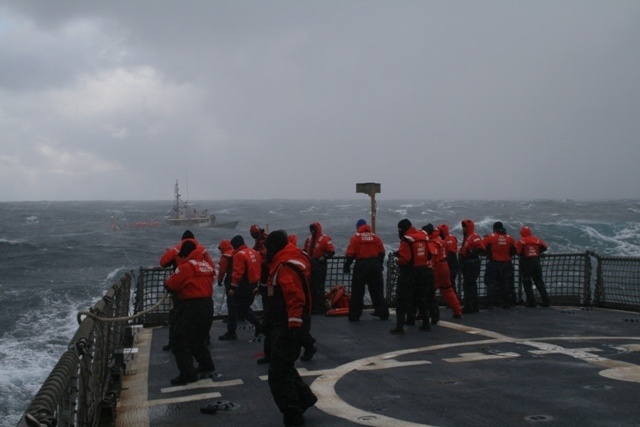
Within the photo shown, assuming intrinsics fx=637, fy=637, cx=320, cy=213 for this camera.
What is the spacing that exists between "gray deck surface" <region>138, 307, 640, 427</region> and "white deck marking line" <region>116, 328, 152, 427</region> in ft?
0.31

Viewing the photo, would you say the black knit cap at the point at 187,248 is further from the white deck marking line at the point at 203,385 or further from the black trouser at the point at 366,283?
the black trouser at the point at 366,283

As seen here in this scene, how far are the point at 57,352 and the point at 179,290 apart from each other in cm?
1719

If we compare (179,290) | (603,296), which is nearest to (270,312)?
(179,290)

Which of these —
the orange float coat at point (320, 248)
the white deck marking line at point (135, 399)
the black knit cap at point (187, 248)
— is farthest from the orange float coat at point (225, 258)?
the black knit cap at point (187, 248)

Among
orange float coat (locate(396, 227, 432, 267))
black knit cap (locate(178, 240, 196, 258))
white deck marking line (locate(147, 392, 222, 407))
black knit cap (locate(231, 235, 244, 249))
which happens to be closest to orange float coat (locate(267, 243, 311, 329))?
white deck marking line (locate(147, 392, 222, 407))

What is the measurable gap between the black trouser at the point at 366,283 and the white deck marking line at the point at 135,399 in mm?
4555

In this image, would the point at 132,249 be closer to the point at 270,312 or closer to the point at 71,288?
the point at 71,288

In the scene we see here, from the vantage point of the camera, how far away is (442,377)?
26.1ft

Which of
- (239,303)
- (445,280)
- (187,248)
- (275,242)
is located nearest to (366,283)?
(445,280)

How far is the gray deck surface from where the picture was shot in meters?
6.35

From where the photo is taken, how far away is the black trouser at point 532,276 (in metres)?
14.6

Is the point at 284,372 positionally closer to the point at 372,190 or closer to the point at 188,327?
the point at 188,327

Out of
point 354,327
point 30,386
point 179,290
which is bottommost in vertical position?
point 30,386

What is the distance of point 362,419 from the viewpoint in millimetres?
6258
